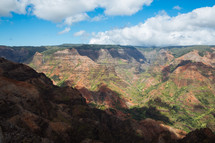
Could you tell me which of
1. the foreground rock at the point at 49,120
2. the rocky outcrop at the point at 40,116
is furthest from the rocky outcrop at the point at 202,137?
the rocky outcrop at the point at 40,116

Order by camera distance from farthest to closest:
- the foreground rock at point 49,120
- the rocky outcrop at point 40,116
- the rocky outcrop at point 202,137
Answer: the rocky outcrop at point 202,137 < the foreground rock at point 49,120 < the rocky outcrop at point 40,116

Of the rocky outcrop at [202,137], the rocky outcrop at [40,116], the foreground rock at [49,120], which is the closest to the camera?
the rocky outcrop at [40,116]

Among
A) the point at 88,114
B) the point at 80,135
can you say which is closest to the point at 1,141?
the point at 80,135

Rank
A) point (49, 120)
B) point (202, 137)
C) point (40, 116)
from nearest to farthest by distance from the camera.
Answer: point (40, 116) → point (49, 120) → point (202, 137)

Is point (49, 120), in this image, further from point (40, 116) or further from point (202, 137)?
point (202, 137)

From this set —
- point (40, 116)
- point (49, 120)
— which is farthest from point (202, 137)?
point (40, 116)

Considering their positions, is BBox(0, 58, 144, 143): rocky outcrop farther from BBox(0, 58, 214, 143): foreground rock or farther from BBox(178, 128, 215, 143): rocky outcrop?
BBox(178, 128, 215, 143): rocky outcrop

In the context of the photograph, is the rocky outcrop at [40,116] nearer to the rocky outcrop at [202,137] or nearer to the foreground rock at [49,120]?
the foreground rock at [49,120]

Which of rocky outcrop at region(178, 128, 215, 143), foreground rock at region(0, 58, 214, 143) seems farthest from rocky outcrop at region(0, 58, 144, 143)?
rocky outcrop at region(178, 128, 215, 143)

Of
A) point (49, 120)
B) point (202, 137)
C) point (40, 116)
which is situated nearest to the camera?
point (40, 116)

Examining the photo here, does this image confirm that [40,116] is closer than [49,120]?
Yes

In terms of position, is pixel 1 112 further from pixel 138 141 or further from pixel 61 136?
pixel 138 141
